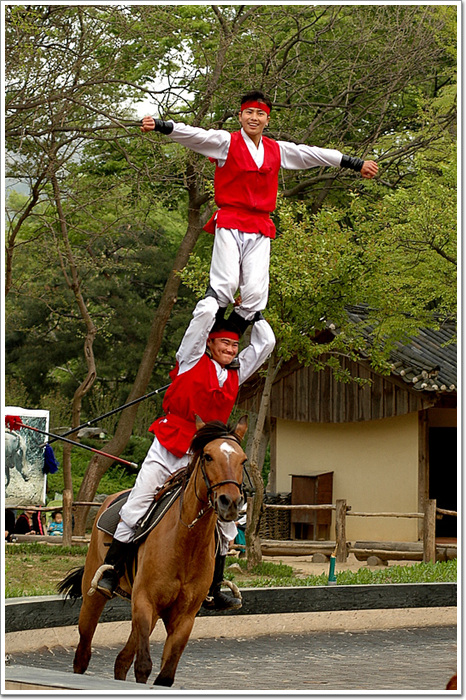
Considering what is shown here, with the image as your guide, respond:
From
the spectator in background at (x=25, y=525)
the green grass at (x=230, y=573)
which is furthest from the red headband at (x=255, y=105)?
the spectator in background at (x=25, y=525)

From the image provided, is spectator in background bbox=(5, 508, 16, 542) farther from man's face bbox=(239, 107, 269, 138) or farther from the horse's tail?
man's face bbox=(239, 107, 269, 138)

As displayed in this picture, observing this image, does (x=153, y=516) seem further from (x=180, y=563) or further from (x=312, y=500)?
(x=312, y=500)

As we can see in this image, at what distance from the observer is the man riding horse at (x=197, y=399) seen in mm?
5555

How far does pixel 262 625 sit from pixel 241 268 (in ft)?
13.5

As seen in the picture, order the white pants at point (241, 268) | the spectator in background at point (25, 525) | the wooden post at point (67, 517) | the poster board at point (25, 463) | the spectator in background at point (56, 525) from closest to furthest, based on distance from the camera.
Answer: the white pants at point (241, 268) → the poster board at point (25, 463) → the wooden post at point (67, 517) → the spectator in background at point (25, 525) → the spectator in background at point (56, 525)

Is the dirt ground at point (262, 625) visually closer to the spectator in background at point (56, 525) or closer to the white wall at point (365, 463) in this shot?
the white wall at point (365, 463)

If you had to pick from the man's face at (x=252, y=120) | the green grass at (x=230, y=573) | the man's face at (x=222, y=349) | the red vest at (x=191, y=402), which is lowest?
the green grass at (x=230, y=573)

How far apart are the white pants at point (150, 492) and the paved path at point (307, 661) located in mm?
978

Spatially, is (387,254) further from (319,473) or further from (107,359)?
(107,359)

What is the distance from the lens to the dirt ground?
7383 mm

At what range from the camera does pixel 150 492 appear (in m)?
5.86

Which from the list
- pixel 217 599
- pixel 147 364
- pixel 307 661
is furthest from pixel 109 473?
pixel 217 599

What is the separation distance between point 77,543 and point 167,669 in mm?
12251

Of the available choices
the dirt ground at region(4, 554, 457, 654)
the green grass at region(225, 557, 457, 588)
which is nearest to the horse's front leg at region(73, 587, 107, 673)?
the dirt ground at region(4, 554, 457, 654)
